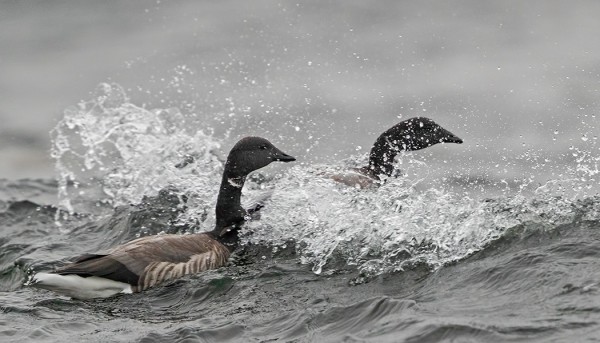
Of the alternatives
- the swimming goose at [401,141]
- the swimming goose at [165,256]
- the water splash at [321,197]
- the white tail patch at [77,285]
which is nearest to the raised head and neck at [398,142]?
the swimming goose at [401,141]

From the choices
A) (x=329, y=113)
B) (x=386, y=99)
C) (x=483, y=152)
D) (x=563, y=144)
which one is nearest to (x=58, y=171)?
(x=329, y=113)

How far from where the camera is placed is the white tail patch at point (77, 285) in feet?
27.6

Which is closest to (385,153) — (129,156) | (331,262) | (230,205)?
(230,205)

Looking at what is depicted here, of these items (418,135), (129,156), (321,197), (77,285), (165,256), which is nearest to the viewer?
(77,285)

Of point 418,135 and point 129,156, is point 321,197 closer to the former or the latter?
point 418,135

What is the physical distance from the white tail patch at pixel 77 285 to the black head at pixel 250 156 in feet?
6.78

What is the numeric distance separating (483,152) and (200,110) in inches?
183

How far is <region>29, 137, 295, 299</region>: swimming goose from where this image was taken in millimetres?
8500

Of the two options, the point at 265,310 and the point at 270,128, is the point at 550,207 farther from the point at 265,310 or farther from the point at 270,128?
the point at 270,128

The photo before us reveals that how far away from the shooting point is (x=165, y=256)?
29.8ft

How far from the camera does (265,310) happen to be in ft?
25.4

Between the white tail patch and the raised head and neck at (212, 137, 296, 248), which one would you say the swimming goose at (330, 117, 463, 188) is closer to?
the raised head and neck at (212, 137, 296, 248)

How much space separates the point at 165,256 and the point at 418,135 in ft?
13.1

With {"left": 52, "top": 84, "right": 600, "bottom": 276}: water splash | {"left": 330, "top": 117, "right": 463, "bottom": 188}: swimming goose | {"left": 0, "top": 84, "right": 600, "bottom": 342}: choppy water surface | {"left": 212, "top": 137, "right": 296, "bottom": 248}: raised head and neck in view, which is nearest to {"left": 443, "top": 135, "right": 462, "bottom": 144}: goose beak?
{"left": 330, "top": 117, "right": 463, "bottom": 188}: swimming goose
